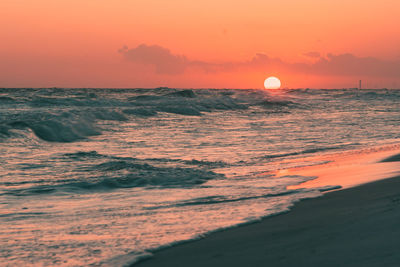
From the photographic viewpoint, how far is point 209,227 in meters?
4.26

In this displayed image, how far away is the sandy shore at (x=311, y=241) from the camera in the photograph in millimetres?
3107

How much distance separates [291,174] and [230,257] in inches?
175

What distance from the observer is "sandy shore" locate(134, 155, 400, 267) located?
3107mm

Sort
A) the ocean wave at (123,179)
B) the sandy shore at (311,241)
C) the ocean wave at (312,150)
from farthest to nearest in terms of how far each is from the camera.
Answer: the ocean wave at (312,150) < the ocean wave at (123,179) < the sandy shore at (311,241)

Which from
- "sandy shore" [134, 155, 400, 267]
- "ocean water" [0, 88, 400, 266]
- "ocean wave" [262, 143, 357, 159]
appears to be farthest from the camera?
"ocean wave" [262, 143, 357, 159]

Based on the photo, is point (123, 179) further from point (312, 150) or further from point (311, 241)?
point (312, 150)

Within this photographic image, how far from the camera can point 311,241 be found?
3.50m

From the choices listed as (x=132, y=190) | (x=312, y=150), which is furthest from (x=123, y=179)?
(x=312, y=150)

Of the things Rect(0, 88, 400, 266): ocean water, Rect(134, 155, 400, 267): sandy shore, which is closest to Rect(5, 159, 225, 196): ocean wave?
Rect(0, 88, 400, 266): ocean water

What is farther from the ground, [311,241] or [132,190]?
[311,241]

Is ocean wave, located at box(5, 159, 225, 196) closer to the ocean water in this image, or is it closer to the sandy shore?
the ocean water

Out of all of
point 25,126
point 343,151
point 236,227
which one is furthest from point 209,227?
point 25,126

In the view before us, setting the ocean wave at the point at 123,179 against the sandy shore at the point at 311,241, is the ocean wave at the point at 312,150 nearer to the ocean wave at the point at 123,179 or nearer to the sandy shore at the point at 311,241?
the ocean wave at the point at 123,179

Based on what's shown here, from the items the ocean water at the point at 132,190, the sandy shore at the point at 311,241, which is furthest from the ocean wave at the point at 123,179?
the sandy shore at the point at 311,241
